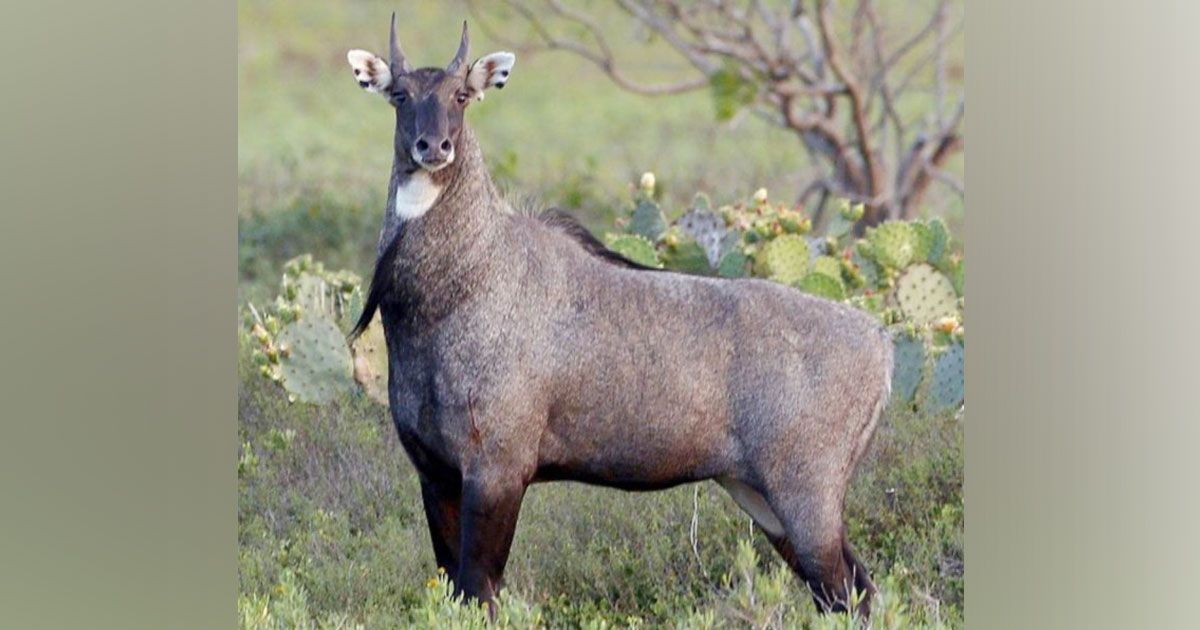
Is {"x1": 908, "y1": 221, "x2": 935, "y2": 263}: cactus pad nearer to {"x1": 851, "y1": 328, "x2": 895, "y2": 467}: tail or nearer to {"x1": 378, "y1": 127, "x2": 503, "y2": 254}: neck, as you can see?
{"x1": 851, "y1": 328, "x2": 895, "y2": 467}: tail

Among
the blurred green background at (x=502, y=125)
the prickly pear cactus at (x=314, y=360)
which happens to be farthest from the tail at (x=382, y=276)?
the blurred green background at (x=502, y=125)

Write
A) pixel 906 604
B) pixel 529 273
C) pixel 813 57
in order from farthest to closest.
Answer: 1. pixel 813 57
2. pixel 906 604
3. pixel 529 273

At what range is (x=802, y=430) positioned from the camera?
7707mm

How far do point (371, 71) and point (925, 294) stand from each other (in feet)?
10.9

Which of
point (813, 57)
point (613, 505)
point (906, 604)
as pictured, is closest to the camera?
point (906, 604)

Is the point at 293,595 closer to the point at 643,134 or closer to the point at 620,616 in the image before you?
the point at 620,616

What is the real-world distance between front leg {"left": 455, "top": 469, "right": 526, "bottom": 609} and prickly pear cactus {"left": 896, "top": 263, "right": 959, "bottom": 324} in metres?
2.85

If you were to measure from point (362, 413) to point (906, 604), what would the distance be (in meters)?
2.67

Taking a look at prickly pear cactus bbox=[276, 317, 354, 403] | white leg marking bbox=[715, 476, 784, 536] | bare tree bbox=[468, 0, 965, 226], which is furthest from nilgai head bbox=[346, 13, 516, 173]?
bare tree bbox=[468, 0, 965, 226]

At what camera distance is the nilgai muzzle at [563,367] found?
7449 mm

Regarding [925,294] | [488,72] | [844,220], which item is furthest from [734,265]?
[488,72]

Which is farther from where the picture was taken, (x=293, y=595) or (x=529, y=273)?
(x=293, y=595)

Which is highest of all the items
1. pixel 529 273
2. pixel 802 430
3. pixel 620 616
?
pixel 529 273

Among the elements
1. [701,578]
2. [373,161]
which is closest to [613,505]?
[701,578]
